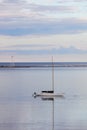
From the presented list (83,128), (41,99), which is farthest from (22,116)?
(41,99)

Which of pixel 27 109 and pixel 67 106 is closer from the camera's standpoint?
pixel 27 109

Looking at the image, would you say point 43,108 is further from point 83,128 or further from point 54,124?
point 83,128

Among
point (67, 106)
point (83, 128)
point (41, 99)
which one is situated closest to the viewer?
point (83, 128)

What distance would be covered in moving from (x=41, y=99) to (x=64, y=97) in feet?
8.86

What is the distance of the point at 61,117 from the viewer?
110ft

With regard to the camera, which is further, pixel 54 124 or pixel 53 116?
pixel 53 116

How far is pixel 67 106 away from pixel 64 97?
9.88 meters

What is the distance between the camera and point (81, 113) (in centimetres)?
3475

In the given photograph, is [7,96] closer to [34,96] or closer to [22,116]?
[34,96]

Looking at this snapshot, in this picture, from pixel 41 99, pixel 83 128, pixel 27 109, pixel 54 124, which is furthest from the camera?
pixel 41 99

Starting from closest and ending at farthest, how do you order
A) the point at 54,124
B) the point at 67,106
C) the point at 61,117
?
the point at 54,124, the point at 61,117, the point at 67,106

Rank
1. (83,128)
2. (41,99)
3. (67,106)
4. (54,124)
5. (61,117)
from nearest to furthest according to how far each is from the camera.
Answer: (83,128), (54,124), (61,117), (67,106), (41,99)

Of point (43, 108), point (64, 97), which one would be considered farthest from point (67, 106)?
point (64, 97)

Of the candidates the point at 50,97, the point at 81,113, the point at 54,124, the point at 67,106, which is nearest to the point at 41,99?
the point at 50,97
